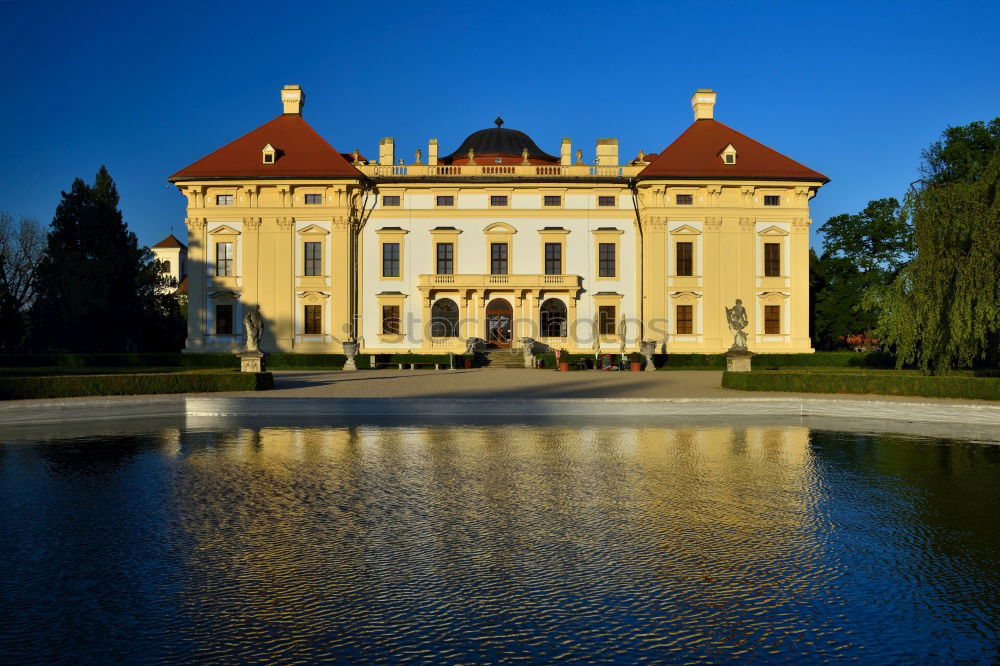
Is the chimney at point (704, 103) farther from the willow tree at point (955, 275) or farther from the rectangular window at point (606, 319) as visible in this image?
the willow tree at point (955, 275)

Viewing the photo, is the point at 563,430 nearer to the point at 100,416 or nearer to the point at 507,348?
the point at 100,416

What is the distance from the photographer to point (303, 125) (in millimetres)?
47375

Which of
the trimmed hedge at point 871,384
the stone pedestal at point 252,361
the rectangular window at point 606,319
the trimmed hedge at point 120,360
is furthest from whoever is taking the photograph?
the rectangular window at point 606,319

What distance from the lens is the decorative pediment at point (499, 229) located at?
145 ft

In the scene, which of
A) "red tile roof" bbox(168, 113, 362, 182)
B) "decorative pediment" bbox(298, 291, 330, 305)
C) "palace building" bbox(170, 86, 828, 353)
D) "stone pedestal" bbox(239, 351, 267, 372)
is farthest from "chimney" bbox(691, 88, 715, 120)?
"stone pedestal" bbox(239, 351, 267, 372)

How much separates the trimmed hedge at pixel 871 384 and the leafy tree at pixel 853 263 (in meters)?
27.6

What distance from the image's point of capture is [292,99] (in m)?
48.3

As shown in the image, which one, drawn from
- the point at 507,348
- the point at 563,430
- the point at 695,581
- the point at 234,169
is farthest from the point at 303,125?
the point at 695,581

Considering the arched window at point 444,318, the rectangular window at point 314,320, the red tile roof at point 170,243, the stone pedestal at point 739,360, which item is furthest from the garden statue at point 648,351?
the red tile roof at point 170,243

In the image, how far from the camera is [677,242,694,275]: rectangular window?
1725 inches

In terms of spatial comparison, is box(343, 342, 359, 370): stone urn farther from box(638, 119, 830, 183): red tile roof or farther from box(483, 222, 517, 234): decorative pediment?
box(638, 119, 830, 183): red tile roof

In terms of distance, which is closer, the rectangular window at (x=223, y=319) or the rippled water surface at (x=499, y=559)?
the rippled water surface at (x=499, y=559)

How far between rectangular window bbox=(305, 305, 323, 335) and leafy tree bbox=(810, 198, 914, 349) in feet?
109

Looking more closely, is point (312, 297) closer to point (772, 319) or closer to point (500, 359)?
point (500, 359)
